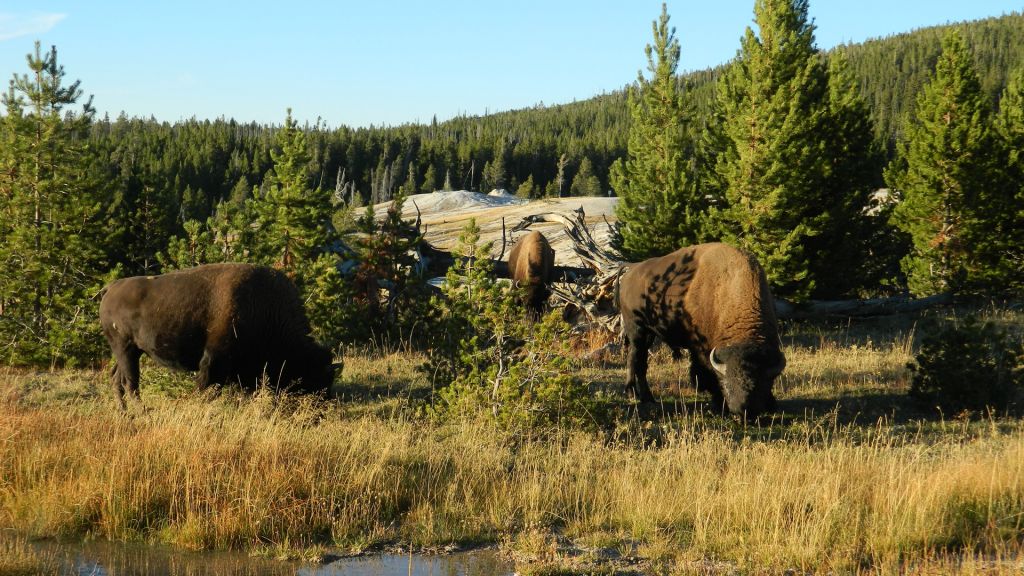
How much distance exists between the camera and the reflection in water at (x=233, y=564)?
6184 mm

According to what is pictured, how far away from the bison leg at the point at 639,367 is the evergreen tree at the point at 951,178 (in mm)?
15300

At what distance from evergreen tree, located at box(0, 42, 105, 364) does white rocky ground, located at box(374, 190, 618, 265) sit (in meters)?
11.9

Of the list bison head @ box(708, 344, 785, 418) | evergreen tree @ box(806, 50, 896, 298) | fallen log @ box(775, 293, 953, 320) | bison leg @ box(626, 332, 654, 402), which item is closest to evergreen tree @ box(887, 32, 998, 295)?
evergreen tree @ box(806, 50, 896, 298)

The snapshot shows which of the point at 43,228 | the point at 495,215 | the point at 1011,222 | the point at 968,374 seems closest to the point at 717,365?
the point at 968,374

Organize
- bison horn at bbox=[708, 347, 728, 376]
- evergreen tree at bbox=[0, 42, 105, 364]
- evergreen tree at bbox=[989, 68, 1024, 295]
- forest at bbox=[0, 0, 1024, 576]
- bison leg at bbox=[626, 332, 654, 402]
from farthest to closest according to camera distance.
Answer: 1. evergreen tree at bbox=[989, 68, 1024, 295]
2. evergreen tree at bbox=[0, 42, 105, 364]
3. bison leg at bbox=[626, 332, 654, 402]
4. bison horn at bbox=[708, 347, 728, 376]
5. forest at bbox=[0, 0, 1024, 576]

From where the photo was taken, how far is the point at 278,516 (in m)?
7.05

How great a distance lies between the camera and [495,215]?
2093 inches

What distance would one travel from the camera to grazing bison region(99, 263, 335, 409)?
36.8 feet

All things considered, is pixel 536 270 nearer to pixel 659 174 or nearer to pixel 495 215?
pixel 659 174

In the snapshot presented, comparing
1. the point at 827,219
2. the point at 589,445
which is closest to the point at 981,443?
the point at 589,445

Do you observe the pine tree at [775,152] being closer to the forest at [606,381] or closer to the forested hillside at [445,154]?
the forest at [606,381]

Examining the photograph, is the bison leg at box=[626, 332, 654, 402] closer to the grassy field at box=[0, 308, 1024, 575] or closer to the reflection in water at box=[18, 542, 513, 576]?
the grassy field at box=[0, 308, 1024, 575]

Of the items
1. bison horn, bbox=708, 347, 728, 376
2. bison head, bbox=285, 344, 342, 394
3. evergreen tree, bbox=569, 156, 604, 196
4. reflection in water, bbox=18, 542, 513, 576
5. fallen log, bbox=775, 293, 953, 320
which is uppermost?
evergreen tree, bbox=569, 156, 604, 196

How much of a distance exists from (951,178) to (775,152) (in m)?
8.56
